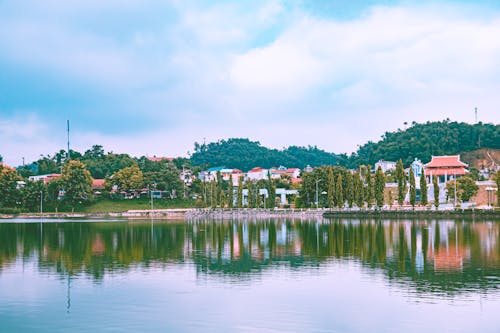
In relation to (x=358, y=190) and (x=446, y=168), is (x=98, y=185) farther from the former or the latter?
(x=446, y=168)

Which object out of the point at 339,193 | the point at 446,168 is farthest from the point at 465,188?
the point at 446,168

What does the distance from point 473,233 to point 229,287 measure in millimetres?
25463

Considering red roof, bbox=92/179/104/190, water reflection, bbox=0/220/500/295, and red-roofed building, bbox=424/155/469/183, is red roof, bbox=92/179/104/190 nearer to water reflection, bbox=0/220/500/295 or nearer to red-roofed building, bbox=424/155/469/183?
red-roofed building, bbox=424/155/469/183

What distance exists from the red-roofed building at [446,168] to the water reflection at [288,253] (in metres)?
45.8

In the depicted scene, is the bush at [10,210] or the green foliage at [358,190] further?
the bush at [10,210]

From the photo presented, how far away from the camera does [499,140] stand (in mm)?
127188

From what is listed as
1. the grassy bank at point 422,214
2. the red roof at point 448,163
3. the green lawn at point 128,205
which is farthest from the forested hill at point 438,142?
the grassy bank at point 422,214

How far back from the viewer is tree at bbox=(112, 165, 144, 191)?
94.8 meters

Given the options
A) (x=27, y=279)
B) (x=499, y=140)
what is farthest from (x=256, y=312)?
(x=499, y=140)

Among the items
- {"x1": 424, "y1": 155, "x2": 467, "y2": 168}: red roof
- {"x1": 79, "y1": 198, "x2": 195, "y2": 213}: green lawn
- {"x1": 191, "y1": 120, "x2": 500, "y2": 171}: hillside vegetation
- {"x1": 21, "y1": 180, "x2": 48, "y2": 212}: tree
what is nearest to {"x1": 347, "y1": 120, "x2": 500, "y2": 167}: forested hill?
{"x1": 191, "y1": 120, "x2": 500, "y2": 171}: hillside vegetation

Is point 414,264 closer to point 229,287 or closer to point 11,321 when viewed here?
point 229,287

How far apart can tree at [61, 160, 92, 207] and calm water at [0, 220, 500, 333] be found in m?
54.3

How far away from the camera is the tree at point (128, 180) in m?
94.8

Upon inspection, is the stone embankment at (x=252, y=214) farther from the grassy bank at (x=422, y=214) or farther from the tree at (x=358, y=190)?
the grassy bank at (x=422, y=214)
